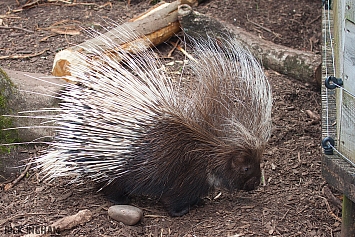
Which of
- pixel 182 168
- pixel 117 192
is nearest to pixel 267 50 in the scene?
pixel 182 168

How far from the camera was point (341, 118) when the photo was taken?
259 centimetres

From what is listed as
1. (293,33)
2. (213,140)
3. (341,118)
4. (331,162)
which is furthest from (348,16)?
(293,33)

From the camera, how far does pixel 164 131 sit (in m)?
3.14

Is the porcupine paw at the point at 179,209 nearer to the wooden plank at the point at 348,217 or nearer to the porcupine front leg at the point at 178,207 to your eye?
the porcupine front leg at the point at 178,207

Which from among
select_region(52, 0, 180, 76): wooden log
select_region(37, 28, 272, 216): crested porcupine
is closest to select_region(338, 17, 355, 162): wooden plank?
select_region(37, 28, 272, 216): crested porcupine

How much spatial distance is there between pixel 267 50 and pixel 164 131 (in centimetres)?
227

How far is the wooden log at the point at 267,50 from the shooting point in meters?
4.84

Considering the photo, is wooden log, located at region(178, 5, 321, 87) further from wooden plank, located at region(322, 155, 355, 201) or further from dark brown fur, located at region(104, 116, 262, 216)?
wooden plank, located at region(322, 155, 355, 201)

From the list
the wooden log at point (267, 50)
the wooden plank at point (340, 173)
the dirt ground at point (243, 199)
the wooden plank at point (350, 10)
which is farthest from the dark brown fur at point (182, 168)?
the wooden log at point (267, 50)

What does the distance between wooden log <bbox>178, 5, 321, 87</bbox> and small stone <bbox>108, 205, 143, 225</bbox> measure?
2.02 m

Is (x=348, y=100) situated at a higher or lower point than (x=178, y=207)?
higher

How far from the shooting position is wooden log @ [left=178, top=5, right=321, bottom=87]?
15.9 ft

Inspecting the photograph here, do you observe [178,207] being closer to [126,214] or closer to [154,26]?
[126,214]

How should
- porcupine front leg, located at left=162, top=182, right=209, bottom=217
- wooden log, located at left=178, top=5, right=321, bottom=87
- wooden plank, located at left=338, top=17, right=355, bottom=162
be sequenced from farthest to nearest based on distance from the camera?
1. wooden log, located at left=178, top=5, right=321, bottom=87
2. porcupine front leg, located at left=162, top=182, right=209, bottom=217
3. wooden plank, located at left=338, top=17, right=355, bottom=162
